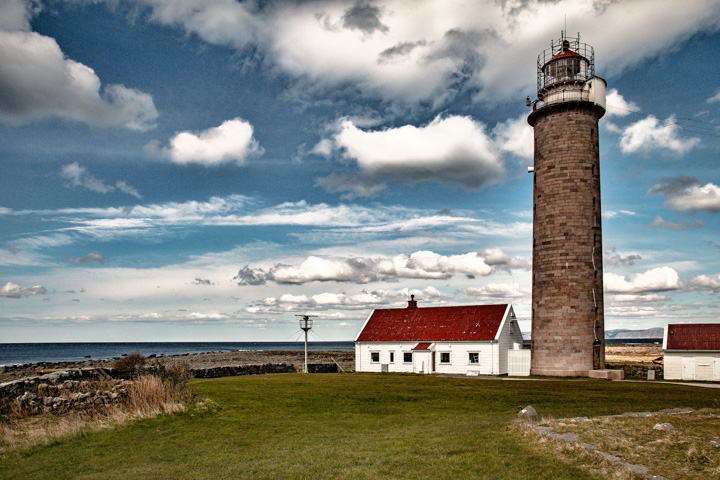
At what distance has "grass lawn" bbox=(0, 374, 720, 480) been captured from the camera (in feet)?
30.1

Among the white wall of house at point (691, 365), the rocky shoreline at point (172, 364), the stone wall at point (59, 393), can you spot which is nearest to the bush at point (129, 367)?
the rocky shoreline at point (172, 364)

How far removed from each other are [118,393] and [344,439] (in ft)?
29.0

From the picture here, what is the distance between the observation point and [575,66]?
33.2 metres

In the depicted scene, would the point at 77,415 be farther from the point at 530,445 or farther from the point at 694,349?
the point at 694,349

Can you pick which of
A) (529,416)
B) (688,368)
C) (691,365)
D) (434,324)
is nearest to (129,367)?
(529,416)

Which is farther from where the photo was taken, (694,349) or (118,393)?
(694,349)

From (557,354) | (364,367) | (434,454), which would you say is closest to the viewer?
(434,454)

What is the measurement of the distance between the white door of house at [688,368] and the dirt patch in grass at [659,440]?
69.4 feet

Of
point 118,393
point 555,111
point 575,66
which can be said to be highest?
point 575,66

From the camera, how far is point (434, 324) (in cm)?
3906

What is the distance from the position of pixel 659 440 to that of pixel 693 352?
25775mm

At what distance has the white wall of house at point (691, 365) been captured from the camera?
99.6 ft

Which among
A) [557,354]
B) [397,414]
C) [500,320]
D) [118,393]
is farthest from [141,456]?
[500,320]

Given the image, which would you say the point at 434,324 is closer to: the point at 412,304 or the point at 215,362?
the point at 412,304
